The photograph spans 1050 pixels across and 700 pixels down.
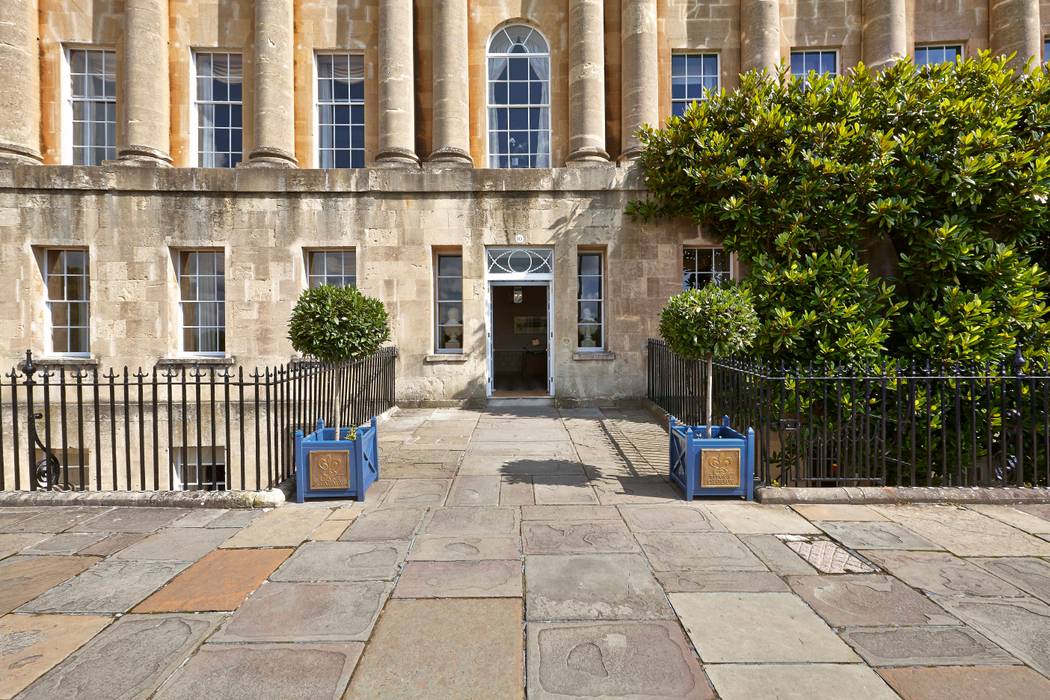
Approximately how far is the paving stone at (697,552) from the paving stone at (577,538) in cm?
18

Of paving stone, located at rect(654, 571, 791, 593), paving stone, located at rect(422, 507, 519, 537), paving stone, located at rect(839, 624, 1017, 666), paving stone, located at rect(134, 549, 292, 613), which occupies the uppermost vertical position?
paving stone, located at rect(422, 507, 519, 537)

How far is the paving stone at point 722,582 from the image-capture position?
321cm

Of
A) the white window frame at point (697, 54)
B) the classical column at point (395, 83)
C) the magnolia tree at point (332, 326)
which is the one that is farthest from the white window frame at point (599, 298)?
the magnolia tree at point (332, 326)

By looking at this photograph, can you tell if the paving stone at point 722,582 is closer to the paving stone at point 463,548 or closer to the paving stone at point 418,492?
the paving stone at point 463,548

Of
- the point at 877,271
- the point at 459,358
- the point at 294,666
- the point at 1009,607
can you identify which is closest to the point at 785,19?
the point at 877,271

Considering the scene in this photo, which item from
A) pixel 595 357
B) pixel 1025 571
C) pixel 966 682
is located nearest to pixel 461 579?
pixel 966 682

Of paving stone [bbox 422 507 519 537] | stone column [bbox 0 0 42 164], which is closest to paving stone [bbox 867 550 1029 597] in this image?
paving stone [bbox 422 507 519 537]

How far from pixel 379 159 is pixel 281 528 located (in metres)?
9.23

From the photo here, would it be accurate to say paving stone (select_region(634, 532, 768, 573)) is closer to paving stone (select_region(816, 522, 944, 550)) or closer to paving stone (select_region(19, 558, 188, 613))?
paving stone (select_region(816, 522, 944, 550))

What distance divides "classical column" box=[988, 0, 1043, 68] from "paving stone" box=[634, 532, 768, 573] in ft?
47.9

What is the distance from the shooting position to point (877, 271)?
10.2m

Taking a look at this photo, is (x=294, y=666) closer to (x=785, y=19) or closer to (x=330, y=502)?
(x=330, y=502)

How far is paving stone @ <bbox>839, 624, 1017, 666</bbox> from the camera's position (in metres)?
2.53

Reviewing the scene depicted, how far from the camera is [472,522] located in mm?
4367
